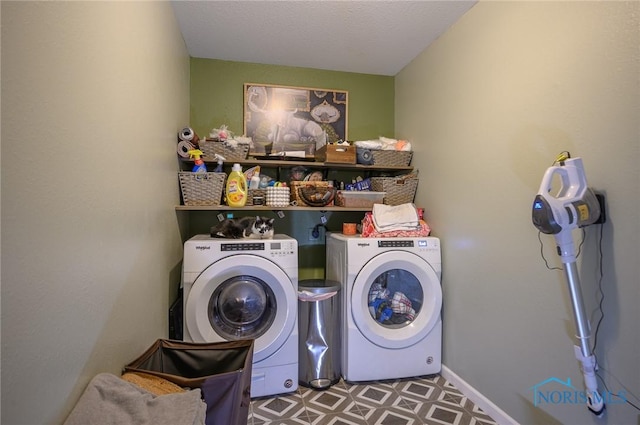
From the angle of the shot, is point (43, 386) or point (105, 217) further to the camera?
point (105, 217)

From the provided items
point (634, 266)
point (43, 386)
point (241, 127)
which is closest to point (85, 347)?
point (43, 386)

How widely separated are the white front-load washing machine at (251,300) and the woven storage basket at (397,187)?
895 millimetres

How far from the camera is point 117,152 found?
44.7 inches

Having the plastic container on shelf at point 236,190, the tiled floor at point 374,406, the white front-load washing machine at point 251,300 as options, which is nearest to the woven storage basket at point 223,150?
the plastic container on shelf at point 236,190

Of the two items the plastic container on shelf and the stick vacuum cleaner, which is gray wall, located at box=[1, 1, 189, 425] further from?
the stick vacuum cleaner

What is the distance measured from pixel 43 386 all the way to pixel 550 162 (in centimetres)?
187

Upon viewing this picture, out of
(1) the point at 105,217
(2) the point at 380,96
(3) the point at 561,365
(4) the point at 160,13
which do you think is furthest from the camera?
(2) the point at 380,96

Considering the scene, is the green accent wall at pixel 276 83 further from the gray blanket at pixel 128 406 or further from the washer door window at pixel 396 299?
the gray blanket at pixel 128 406

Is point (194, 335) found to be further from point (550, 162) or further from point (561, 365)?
point (550, 162)

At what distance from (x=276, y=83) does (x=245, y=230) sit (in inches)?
53.4

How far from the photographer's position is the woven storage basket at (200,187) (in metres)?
2.20

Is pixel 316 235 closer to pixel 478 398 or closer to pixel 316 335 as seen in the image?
pixel 316 335

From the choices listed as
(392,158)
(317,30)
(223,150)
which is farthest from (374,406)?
(317,30)

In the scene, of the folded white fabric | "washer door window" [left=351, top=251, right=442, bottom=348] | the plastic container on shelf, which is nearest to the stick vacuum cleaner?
"washer door window" [left=351, top=251, right=442, bottom=348]
